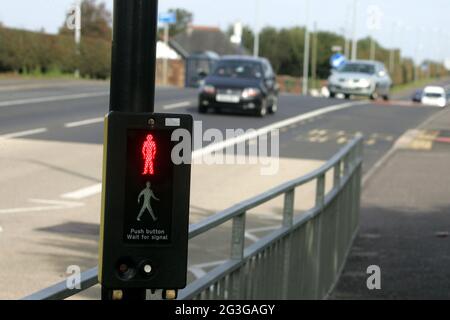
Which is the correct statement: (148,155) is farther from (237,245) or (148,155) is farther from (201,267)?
(201,267)

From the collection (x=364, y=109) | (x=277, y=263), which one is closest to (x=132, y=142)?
(x=277, y=263)

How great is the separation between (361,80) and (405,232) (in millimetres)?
31800

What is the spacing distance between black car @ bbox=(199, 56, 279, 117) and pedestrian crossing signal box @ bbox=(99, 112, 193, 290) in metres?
26.7

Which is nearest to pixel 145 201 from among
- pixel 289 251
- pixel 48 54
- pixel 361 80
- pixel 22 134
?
pixel 289 251

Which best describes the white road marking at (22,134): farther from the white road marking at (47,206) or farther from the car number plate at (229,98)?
the white road marking at (47,206)

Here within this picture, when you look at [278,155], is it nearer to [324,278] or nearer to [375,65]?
[324,278]

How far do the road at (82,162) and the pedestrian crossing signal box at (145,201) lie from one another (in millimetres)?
2776

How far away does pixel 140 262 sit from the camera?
9.11 ft

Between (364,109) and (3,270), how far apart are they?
29.7m

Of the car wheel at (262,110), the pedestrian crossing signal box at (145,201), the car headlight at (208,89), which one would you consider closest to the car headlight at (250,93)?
the car wheel at (262,110)

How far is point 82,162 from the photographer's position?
59.5 feet

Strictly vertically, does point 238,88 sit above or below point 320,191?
above

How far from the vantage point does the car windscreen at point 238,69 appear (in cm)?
3080

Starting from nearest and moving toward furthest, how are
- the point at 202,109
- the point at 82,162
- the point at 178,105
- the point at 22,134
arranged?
the point at 82,162 < the point at 22,134 < the point at 202,109 < the point at 178,105
